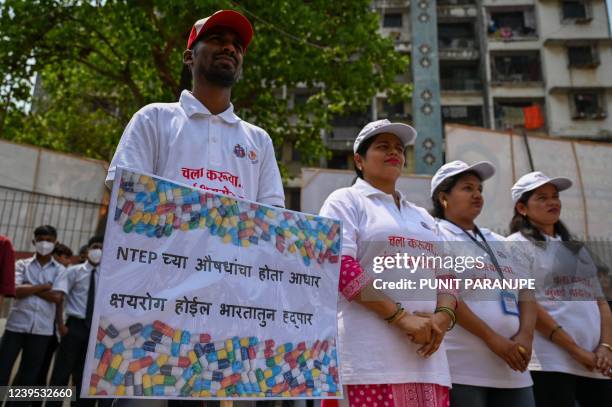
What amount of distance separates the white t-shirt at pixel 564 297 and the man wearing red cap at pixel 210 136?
198cm

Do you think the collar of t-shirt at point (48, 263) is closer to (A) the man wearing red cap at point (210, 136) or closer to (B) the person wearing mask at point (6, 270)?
(B) the person wearing mask at point (6, 270)

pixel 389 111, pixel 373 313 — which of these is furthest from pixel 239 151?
pixel 389 111

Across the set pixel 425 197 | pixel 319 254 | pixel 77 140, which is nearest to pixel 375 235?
pixel 319 254

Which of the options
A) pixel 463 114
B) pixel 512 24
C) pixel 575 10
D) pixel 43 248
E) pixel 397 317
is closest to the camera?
pixel 397 317

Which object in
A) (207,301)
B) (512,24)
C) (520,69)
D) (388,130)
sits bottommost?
(207,301)

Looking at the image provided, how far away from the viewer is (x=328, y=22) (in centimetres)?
1041

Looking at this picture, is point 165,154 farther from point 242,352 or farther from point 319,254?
point 242,352

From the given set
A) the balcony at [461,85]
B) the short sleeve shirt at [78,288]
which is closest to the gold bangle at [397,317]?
the short sleeve shirt at [78,288]

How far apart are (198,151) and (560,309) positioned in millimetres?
2502

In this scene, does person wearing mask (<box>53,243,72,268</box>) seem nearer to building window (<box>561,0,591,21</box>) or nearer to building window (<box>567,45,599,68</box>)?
building window (<box>567,45,599,68</box>)

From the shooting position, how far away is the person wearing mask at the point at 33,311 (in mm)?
5207

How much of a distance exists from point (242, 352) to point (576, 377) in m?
2.43

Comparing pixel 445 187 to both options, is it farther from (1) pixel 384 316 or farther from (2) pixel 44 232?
(2) pixel 44 232

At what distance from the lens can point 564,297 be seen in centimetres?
331
